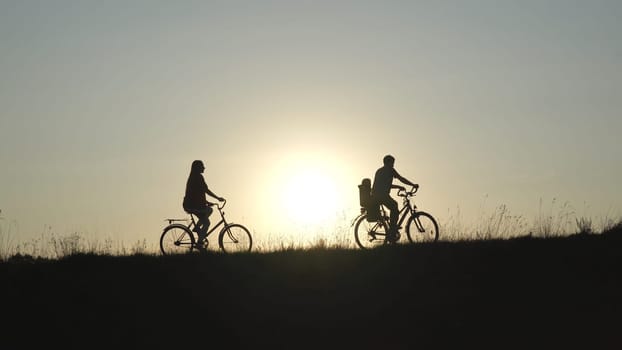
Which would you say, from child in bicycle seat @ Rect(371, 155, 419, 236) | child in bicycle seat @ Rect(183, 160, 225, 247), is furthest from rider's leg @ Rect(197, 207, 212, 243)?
child in bicycle seat @ Rect(371, 155, 419, 236)

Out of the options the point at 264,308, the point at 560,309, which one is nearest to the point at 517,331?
the point at 560,309

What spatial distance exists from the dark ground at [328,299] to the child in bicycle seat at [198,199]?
5.02 feet

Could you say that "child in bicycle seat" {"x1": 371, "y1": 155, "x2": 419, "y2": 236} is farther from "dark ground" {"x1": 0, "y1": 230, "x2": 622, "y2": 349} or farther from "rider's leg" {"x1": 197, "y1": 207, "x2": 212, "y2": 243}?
"rider's leg" {"x1": 197, "y1": 207, "x2": 212, "y2": 243}

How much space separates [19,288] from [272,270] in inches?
222

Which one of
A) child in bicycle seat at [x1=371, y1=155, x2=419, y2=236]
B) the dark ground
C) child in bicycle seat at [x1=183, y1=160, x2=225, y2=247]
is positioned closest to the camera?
the dark ground

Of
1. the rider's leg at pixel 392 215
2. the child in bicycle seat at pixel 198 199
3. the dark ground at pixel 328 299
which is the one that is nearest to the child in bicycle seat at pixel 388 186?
the rider's leg at pixel 392 215

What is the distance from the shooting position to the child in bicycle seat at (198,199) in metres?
23.3

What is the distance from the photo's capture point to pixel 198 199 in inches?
922

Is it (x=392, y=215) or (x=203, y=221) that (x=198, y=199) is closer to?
(x=203, y=221)

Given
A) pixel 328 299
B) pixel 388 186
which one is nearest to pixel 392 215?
pixel 388 186

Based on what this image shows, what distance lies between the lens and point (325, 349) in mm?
17875

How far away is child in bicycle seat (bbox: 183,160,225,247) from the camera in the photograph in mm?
23281

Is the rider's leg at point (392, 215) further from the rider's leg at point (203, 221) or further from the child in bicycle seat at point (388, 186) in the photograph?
the rider's leg at point (203, 221)

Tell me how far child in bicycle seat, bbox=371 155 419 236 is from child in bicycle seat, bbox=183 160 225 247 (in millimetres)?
4074
